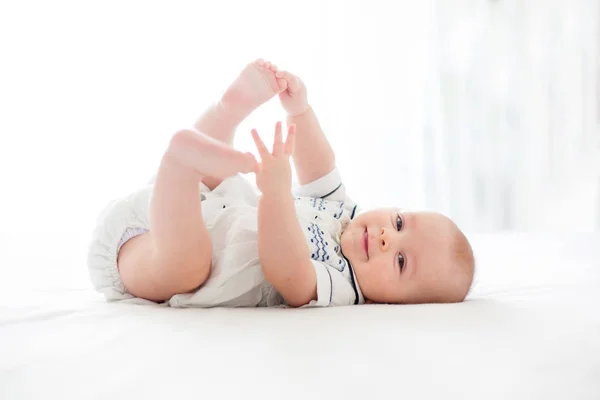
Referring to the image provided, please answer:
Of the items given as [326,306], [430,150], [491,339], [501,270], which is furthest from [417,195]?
[491,339]

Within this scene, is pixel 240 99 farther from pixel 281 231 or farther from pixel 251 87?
pixel 281 231

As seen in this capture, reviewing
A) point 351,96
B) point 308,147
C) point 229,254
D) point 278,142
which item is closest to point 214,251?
point 229,254

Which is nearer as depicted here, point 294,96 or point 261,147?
point 261,147

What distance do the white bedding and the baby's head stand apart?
0.24 feet

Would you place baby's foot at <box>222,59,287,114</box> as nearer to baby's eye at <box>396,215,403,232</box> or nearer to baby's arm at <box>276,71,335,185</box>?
baby's arm at <box>276,71,335,185</box>

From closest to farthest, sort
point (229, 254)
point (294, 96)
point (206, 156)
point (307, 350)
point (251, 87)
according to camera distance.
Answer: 1. point (307, 350)
2. point (206, 156)
3. point (229, 254)
4. point (251, 87)
5. point (294, 96)

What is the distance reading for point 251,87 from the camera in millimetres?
1165

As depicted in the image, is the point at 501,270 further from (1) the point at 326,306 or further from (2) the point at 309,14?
(2) the point at 309,14

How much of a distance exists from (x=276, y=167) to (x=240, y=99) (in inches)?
11.8

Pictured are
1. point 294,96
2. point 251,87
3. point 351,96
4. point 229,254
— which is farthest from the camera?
point 351,96

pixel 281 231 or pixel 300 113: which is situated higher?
pixel 300 113

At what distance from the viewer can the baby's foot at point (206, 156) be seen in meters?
0.86

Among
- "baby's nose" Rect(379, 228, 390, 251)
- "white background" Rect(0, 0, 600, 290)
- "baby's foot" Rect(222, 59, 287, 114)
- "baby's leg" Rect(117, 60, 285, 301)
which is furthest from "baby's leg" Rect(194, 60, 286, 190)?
"white background" Rect(0, 0, 600, 290)

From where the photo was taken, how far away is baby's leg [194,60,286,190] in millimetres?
1166
